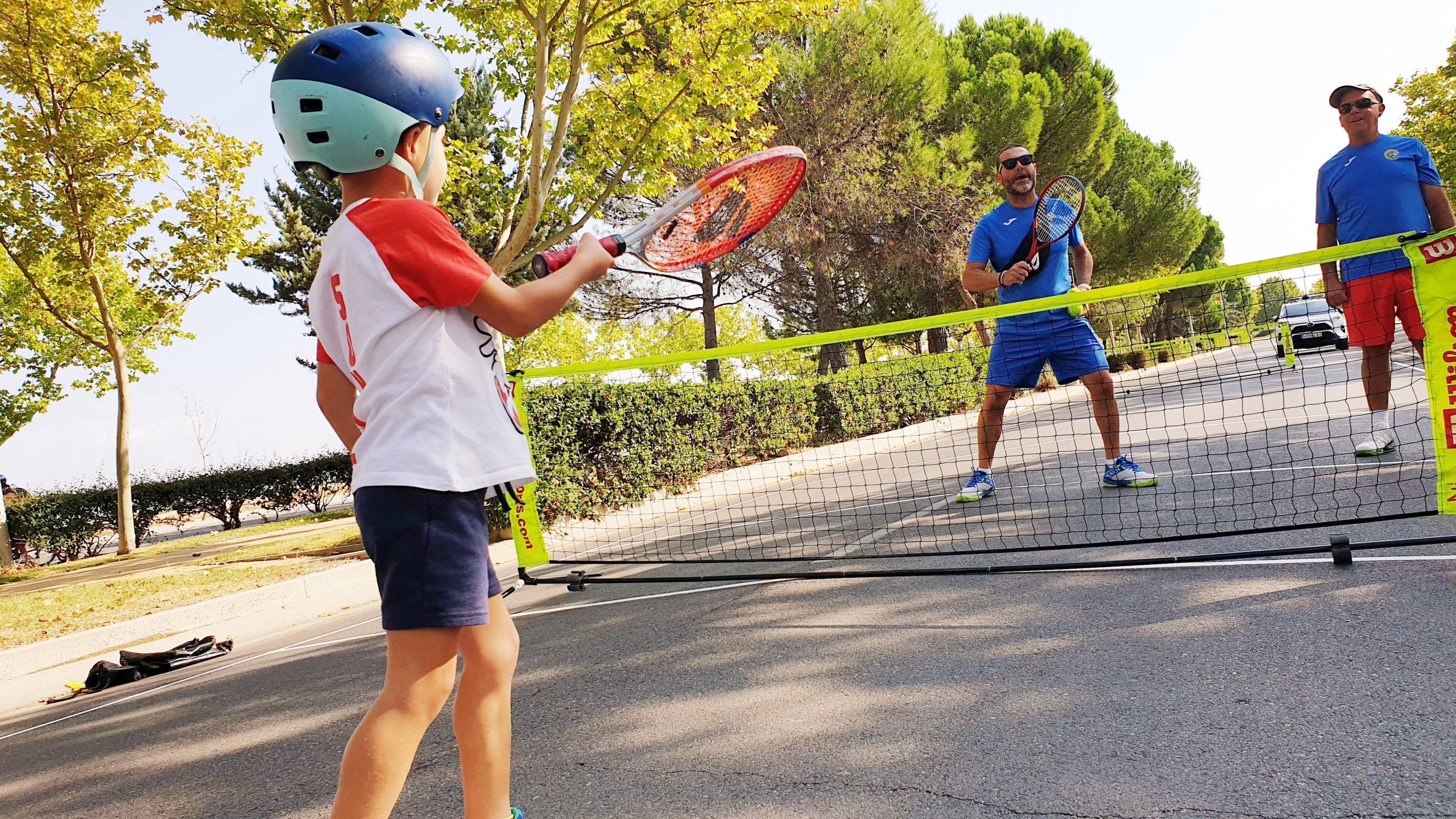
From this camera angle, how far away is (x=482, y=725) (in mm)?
2029

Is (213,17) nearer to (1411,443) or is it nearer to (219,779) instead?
(219,779)

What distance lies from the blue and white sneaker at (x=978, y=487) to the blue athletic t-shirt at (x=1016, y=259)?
3.86ft

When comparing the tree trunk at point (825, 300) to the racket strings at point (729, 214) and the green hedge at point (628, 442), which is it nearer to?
the green hedge at point (628, 442)

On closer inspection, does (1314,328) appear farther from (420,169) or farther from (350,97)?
(350,97)

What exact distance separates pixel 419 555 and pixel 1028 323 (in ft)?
16.4

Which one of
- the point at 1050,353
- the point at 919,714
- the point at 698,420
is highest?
the point at 1050,353

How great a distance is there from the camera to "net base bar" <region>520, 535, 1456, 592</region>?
381cm

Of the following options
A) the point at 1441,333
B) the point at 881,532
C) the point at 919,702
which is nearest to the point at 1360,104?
the point at 1441,333

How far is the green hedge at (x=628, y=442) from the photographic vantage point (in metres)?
9.62

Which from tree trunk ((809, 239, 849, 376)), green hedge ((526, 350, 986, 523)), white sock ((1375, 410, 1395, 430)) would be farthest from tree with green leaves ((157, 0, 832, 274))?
tree trunk ((809, 239, 849, 376))

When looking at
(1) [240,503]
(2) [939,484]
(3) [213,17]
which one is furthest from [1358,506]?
(1) [240,503]

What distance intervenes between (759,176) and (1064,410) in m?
15.4

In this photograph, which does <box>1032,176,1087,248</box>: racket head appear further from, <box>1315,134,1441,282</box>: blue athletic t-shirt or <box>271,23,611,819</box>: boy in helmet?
<box>271,23,611,819</box>: boy in helmet

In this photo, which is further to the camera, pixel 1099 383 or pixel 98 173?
pixel 98 173
